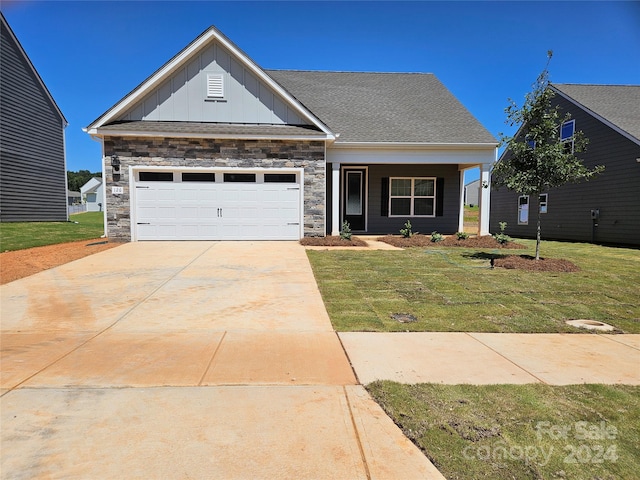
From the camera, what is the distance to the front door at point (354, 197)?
51.8 ft

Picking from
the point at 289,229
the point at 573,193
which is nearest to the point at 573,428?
the point at 289,229

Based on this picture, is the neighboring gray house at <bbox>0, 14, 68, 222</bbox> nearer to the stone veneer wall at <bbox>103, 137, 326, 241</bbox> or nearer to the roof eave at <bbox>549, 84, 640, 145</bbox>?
the stone veneer wall at <bbox>103, 137, 326, 241</bbox>

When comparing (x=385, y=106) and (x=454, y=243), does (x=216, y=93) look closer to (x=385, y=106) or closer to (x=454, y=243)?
(x=385, y=106)

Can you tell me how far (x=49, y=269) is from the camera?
27.2 feet

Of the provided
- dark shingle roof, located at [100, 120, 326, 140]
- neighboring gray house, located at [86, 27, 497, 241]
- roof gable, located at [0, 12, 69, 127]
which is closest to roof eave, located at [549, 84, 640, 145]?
neighboring gray house, located at [86, 27, 497, 241]

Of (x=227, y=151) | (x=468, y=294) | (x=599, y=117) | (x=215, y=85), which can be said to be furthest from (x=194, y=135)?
(x=599, y=117)

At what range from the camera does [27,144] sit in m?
20.0

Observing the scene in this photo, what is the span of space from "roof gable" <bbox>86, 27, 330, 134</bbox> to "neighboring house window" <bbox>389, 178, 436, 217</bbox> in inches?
187

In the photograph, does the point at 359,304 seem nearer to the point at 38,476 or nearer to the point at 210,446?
the point at 210,446

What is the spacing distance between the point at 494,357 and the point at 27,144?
80.0 feet

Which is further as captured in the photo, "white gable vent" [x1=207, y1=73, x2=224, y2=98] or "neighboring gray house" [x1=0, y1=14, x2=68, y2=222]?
"neighboring gray house" [x1=0, y1=14, x2=68, y2=222]

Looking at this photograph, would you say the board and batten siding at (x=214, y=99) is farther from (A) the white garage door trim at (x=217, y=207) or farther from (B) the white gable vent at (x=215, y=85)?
(A) the white garage door trim at (x=217, y=207)

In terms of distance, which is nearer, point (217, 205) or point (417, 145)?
point (217, 205)

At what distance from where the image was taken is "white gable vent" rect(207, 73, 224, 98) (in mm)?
12602
